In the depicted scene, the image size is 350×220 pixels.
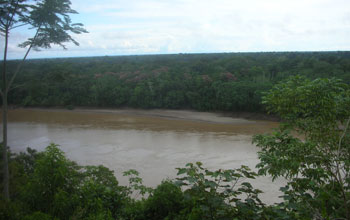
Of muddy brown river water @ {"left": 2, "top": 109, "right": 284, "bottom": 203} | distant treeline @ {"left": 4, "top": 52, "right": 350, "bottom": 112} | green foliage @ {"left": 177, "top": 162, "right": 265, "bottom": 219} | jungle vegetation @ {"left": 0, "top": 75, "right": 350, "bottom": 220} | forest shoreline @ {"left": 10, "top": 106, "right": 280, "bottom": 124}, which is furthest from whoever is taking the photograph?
distant treeline @ {"left": 4, "top": 52, "right": 350, "bottom": 112}

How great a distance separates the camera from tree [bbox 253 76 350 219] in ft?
9.11

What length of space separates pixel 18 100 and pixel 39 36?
915 inches

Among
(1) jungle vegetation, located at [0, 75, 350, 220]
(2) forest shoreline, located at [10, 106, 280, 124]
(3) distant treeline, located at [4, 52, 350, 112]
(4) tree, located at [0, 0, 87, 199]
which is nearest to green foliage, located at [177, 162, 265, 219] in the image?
(1) jungle vegetation, located at [0, 75, 350, 220]

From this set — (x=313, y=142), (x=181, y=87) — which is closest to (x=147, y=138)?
(x=181, y=87)

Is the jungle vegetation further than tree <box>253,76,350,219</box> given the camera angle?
No

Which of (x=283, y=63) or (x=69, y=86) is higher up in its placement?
(x=283, y=63)

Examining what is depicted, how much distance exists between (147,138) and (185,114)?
8198mm

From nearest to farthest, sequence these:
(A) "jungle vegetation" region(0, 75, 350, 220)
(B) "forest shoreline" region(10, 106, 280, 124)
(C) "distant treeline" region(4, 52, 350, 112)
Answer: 1. (A) "jungle vegetation" region(0, 75, 350, 220)
2. (B) "forest shoreline" region(10, 106, 280, 124)
3. (C) "distant treeline" region(4, 52, 350, 112)

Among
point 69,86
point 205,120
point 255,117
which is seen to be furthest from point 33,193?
point 69,86

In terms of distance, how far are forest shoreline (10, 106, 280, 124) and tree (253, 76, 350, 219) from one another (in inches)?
649

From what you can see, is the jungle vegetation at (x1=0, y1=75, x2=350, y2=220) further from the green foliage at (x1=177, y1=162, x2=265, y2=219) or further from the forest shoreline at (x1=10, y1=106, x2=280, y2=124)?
the forest shoreline at (x1=10, y1=106, x2=280, y2=124)

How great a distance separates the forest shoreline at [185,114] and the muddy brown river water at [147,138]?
0.07 meters

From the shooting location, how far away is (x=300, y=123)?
10.5 ft

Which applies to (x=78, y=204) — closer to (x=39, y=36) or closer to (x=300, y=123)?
(x=300, y=123)
